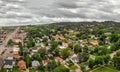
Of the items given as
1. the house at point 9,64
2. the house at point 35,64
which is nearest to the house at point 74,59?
the house at point 35,64

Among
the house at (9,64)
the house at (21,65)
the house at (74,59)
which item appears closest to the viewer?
the house at (21,65)

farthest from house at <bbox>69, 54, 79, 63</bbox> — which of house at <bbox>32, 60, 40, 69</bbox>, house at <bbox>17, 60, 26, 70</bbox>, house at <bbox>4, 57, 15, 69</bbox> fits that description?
house at <bbox>4, 57, 15, 69</bbox>

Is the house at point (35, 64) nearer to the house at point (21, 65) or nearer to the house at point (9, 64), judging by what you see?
the house at point (21, 65)

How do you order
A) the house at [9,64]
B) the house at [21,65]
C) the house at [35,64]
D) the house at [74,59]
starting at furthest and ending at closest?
1. the house at [74,59]
2. the house at [9,64]
3. the house at [21,65]
4. the house at [35,64]

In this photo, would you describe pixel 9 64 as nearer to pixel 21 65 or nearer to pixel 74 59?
pixel 21 65

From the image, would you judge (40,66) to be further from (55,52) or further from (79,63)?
(55,52)

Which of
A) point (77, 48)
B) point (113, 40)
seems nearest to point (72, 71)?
point (77, 48)

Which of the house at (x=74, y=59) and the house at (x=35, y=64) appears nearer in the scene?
the house at (x=35, y=64)

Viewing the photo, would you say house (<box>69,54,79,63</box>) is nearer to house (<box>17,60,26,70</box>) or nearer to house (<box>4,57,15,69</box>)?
house (<box>17,60,26,70</box>)

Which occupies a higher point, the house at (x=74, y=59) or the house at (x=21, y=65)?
the house at (x=21, y=65)

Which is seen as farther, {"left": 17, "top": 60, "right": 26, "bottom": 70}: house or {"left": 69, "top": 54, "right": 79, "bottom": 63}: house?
{"left": 69, "top": 54, "right": 79, "bottom": 63}: house

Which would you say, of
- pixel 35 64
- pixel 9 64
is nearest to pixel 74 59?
pixel 35 64
